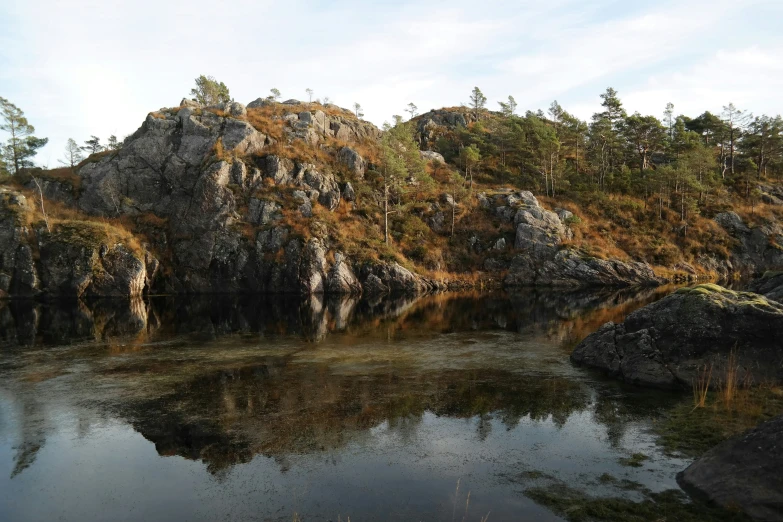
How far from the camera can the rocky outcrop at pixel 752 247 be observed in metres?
67.3

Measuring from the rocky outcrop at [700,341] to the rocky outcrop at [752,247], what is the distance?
195ft

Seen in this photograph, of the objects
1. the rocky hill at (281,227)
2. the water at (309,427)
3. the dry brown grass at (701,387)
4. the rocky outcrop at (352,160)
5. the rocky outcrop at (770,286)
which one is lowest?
the water at (309,427)

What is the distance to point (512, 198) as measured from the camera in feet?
237

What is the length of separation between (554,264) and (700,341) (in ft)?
153

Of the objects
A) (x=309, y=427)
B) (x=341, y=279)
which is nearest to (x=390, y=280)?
(x=341, y=279)

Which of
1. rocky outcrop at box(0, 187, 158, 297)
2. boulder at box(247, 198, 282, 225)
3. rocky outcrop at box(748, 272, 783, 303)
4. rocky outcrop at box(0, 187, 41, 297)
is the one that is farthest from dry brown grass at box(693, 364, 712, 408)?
rocky outcrop at box(0, 187, 41, 297)

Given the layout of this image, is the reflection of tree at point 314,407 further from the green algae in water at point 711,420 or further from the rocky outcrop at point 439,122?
the rocky outcrop at point 439,122

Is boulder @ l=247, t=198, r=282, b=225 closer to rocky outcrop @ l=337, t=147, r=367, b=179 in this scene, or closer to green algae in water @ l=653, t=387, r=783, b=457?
rocky outcrop @ l=337, t=147, r=367, b=179

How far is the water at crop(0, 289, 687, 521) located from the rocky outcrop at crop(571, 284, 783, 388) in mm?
1453

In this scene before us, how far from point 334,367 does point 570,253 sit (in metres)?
50.7

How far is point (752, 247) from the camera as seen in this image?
229 ft

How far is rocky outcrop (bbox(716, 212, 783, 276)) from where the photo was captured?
6731 cm

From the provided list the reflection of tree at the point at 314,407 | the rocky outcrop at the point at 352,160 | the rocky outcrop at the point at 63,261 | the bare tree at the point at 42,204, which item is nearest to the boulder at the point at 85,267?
the rocky outcrop at the point at 63,261

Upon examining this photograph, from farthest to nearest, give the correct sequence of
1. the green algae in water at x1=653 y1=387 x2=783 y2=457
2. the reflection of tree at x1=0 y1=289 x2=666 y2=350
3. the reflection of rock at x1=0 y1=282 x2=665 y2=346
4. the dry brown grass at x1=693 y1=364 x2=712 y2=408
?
1. the reflection of rock at x1=0 y1=282 x2=665 y2=346
2. the reflection of tree at x1=0 y1=289 x2=666 y2=350
3. the dry brown grass at x1=693 y1=364 x2=712 y2=408
4. the green algae in water at x1=653 y1=387 x2=783 y2=457
